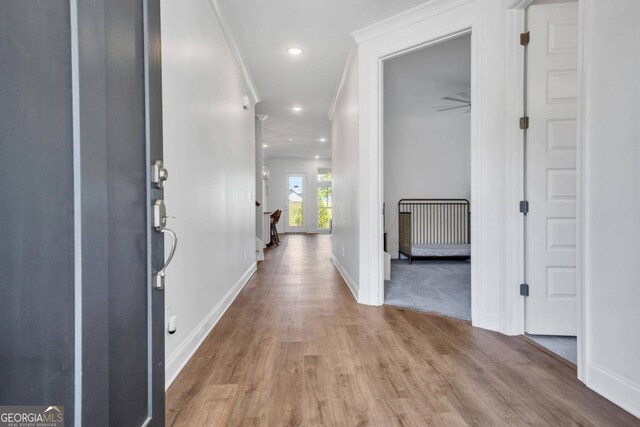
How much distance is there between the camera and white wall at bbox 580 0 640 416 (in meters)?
1.43

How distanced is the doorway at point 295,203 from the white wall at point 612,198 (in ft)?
33.7

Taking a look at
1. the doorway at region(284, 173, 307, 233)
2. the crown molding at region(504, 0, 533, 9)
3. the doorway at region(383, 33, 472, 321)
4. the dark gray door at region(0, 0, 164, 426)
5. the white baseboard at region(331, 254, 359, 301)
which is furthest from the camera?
the doorway at region(284, 173, 307, 233)

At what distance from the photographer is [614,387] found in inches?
59.1

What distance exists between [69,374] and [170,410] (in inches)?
38.6

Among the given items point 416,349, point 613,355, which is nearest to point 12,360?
point 416,349

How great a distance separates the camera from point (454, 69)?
4156 mm

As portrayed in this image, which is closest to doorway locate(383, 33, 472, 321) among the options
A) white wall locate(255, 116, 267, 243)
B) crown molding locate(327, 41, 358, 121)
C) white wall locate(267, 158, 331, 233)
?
crown molding locate(327, 41, 358, 121)

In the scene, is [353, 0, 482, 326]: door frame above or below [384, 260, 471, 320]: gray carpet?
above

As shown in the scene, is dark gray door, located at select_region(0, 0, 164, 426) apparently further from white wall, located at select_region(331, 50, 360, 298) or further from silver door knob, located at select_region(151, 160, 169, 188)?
white wall, located at select_region(331, 50, 360, 298)

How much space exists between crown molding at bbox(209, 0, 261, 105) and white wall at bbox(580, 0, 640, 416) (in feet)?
8.05

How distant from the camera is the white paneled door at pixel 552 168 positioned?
7.43ft

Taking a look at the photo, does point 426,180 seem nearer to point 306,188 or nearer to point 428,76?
point 428,76

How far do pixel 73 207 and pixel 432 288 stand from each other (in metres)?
3.65

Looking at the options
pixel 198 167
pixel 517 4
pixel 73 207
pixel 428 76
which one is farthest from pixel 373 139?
pixel 73 207
